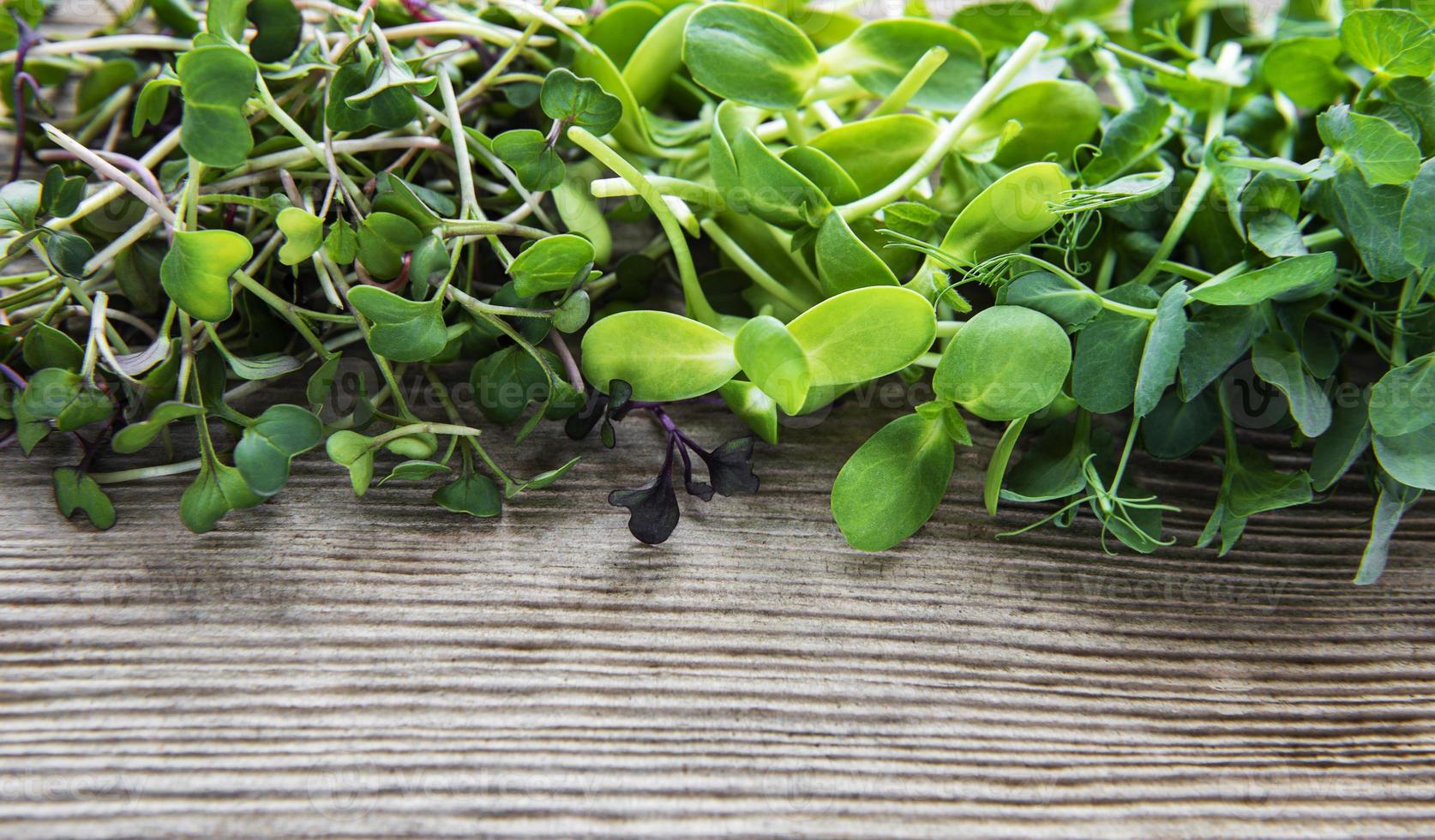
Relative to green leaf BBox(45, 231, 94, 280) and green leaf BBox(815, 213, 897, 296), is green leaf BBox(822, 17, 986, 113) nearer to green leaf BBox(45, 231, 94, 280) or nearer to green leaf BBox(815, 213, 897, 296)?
green leaf BBox(815, 213, 897, 296)

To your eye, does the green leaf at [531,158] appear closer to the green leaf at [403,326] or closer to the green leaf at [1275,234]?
the green leaf at [403,326]

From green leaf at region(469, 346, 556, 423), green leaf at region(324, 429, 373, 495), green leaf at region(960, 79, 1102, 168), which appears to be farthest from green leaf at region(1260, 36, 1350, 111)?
green leaf at region(324, 429, 373, 495)

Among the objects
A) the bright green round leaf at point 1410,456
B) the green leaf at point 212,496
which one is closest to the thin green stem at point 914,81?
the bright green round leaf at point 1410,456

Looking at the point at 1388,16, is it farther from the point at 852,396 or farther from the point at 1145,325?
the point at 852,396

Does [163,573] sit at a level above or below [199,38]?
below

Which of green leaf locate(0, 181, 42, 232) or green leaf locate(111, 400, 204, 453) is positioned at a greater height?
green leaf locate(0, 181, 42, 232)

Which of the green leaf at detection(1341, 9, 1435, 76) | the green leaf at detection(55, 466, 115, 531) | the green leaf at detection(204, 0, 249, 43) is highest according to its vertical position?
the green leaf at detection(1341, 9, 1435, 76)

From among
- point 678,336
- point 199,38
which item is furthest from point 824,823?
point 199,38
